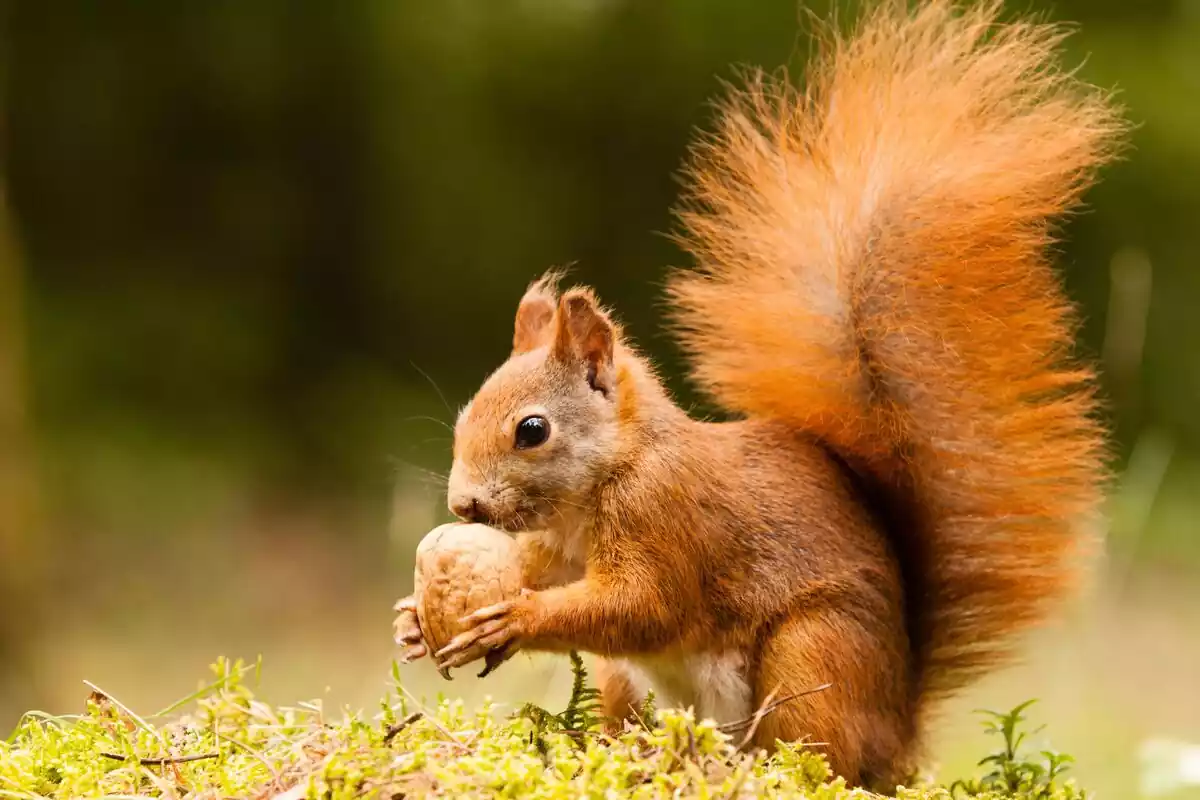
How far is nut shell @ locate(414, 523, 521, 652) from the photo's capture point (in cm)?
135

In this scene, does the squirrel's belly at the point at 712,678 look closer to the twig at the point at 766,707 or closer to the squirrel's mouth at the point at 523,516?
the twig at the point at 766,707

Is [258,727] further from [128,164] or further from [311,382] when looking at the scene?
[128,164]

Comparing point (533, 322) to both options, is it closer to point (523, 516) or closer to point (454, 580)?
point (523, 516)

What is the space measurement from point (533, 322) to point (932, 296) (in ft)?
1.64

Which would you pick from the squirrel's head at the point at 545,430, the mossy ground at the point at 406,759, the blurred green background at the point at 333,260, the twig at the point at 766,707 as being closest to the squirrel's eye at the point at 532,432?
the squirrel's head at the point at 545,430

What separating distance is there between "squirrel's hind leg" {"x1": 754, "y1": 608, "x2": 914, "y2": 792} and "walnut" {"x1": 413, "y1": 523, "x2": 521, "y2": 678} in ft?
1.06

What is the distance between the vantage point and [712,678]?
1470mm

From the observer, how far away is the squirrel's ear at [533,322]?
1650 mm

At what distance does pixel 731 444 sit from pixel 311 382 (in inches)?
122

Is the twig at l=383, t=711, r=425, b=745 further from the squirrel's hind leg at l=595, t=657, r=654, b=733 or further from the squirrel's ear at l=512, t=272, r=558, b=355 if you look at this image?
the squirrel's ear at l=512, t=272, r=558, b=355

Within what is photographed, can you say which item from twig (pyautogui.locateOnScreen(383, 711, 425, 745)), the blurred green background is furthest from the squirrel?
the blurred green background

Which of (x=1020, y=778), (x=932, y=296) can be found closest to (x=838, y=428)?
(x=932, y=296)

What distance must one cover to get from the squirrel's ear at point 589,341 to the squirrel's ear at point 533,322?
0.39 ft

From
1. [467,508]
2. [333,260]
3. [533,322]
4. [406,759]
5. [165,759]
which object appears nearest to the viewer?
[406,759]
